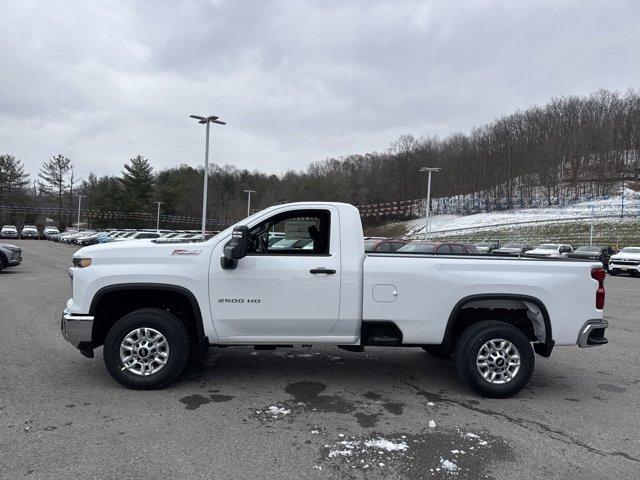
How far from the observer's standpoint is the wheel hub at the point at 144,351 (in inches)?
197

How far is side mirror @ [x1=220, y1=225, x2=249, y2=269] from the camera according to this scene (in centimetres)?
476

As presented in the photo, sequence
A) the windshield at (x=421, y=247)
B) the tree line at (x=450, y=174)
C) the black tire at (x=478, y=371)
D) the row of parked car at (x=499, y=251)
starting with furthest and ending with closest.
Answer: the tree line at (x=450, y=174), the windshield at (x=421, y=247), the row of parked car at (x=499, y=251), the black tire at (x=478, y=371)

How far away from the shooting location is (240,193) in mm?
89562

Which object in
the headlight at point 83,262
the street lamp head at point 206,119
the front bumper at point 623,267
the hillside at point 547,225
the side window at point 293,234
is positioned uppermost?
the street lamp head at point 206,119

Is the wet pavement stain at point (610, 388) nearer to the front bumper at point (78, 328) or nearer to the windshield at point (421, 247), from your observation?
the front bumper at point (78, 328)

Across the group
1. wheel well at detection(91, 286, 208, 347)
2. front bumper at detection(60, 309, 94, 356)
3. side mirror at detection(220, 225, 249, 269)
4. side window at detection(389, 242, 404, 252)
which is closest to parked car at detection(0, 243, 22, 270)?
wheel well at detection(91, 286, 208, 347)

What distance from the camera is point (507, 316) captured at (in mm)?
5609

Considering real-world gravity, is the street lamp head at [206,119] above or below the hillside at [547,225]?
above

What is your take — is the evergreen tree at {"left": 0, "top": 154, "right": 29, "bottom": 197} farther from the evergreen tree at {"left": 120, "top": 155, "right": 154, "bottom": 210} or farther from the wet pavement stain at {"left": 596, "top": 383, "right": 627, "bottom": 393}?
the wet pavement stain at {"left": 596, "top": 383, "right": 627, "bottom": 393}

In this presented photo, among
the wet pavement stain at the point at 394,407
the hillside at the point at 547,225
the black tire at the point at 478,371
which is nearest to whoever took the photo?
the wet pavement stain at the point at 394,407

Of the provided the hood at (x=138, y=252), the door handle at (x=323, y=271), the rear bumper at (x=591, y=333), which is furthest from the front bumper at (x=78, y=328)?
the rear bumper at (x=591, y=333)

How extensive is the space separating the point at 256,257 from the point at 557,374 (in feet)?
13.5

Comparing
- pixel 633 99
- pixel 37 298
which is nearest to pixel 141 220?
pixel 37 298

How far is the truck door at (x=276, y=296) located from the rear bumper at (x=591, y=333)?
2.59 meters
